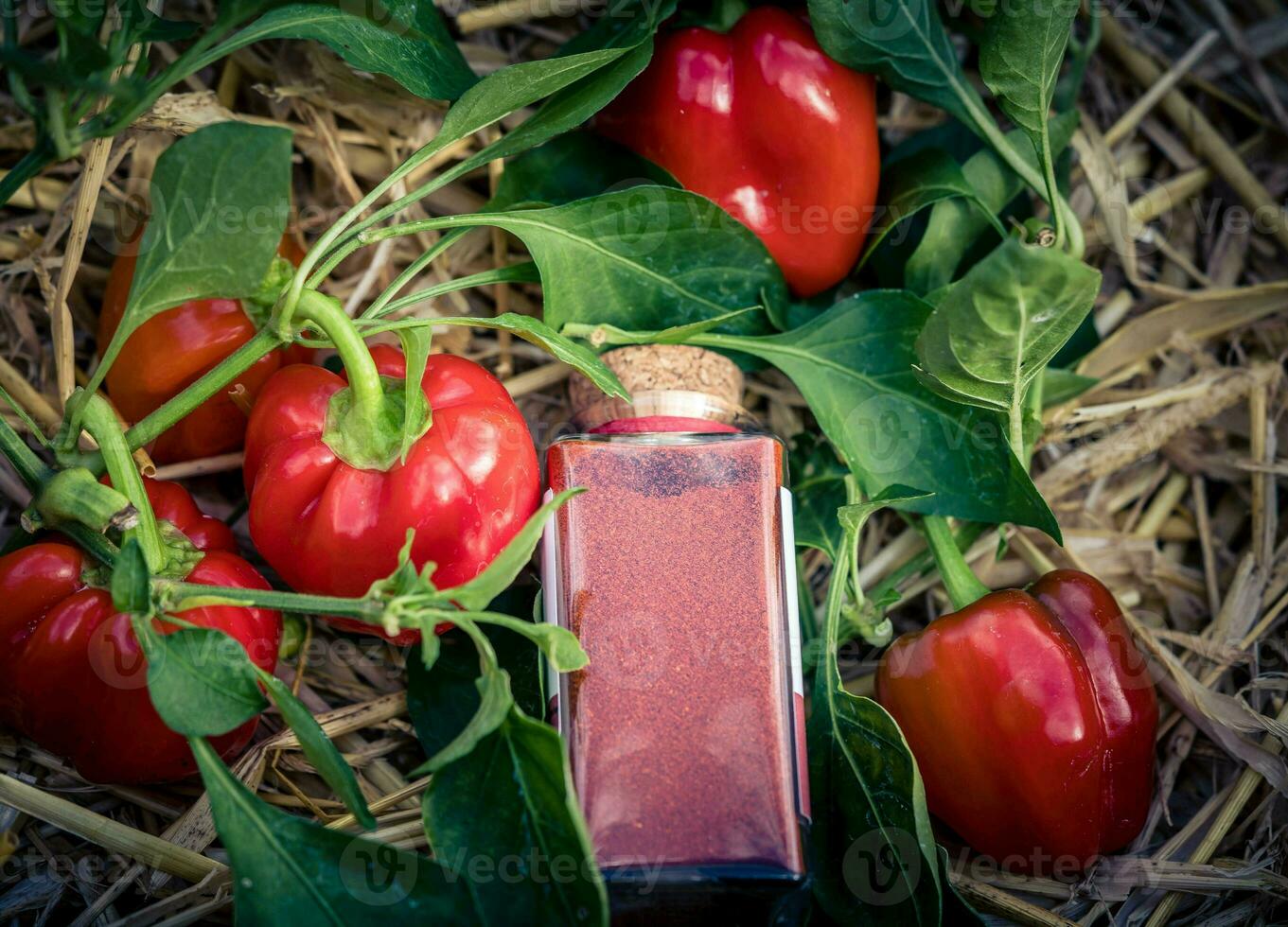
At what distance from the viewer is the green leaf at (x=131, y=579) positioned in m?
0.76

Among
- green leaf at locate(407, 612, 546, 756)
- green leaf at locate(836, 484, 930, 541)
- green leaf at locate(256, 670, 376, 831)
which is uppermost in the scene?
green leaf at locate(836, 484, 930, 541)

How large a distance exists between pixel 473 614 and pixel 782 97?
68 cm

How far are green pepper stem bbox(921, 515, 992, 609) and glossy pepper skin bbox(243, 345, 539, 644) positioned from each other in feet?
1.45

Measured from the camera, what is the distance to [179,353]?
1.03 meters

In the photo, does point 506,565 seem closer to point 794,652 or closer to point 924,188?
point 794,652

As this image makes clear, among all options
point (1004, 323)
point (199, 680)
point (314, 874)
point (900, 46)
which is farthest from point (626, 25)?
point (314, 874)

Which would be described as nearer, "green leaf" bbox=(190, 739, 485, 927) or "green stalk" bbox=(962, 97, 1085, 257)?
"green leaf" bbox=(190, 739, 485, 927)

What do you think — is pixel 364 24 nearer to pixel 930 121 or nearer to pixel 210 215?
pixel 210 215

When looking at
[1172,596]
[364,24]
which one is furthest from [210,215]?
[1172,596]

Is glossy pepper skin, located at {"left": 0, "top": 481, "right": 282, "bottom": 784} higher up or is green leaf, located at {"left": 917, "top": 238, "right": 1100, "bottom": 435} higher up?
green leaf, located at {"left": 917, "top": 238, "right": 1100, "bottom": 435}

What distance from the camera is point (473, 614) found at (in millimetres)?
758

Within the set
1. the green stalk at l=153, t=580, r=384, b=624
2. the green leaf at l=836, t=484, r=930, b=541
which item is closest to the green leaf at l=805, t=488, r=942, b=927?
the green leaf at l=836, t=484, r=930, b=541

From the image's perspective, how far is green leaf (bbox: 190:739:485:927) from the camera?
0.81 metres

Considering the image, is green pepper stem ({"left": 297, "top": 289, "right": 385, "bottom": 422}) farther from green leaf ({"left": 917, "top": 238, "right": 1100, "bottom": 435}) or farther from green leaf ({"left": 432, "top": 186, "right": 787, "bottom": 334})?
green leaf ({"left": 917, "top": 238, "right": 1100, "bottom": 435})
